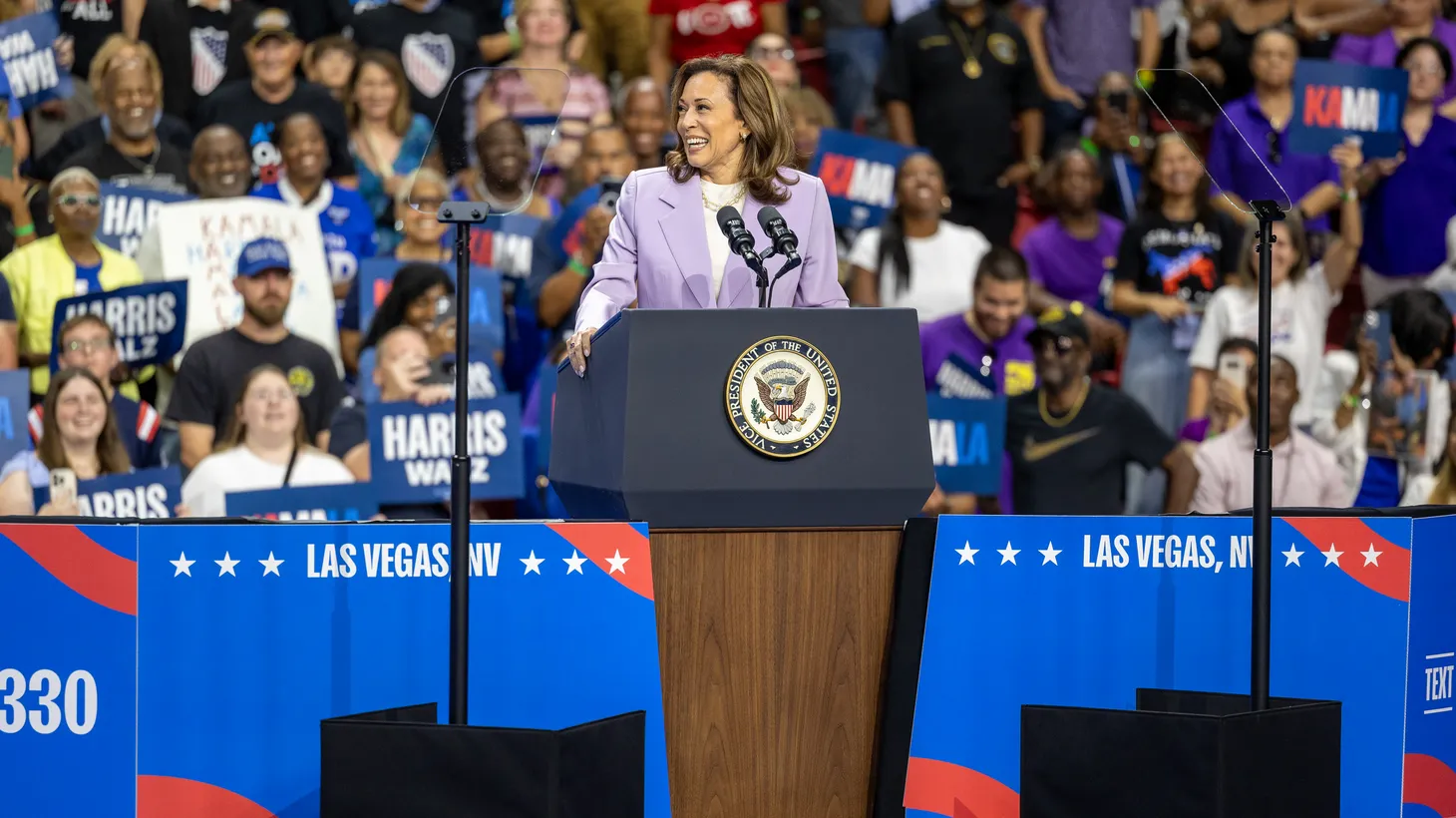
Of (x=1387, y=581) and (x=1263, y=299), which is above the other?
(x=1263, y=299)

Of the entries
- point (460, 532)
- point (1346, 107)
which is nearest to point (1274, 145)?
point (1346, 107)

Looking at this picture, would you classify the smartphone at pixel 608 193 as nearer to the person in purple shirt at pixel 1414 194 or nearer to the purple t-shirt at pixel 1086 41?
the purple t-shirt at pixel 1086 41

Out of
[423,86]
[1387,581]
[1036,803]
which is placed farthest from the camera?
[423,86]

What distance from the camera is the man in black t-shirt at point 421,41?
7539 millimetres

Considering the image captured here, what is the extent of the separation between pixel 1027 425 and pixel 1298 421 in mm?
1132

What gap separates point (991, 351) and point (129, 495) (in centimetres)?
325

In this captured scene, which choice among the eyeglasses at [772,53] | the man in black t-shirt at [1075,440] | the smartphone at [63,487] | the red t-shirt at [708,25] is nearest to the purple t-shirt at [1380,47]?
the man in black t-shirt at [1075,440]

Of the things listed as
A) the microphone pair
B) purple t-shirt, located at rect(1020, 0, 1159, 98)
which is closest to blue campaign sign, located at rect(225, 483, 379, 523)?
the microphone pair

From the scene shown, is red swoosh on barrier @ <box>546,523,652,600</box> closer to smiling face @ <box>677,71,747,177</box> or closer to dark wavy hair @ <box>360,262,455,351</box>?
smiling face @ <box>677,71,747,177</box>

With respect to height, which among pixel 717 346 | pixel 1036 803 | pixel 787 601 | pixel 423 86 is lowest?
pixel 1036 803

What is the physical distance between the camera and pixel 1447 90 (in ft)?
25.4

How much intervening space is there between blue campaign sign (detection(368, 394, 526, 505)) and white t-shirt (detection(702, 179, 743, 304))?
3028 millimetres

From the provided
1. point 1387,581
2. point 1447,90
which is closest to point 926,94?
point 1447,90

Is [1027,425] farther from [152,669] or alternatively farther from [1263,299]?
[152,669]
